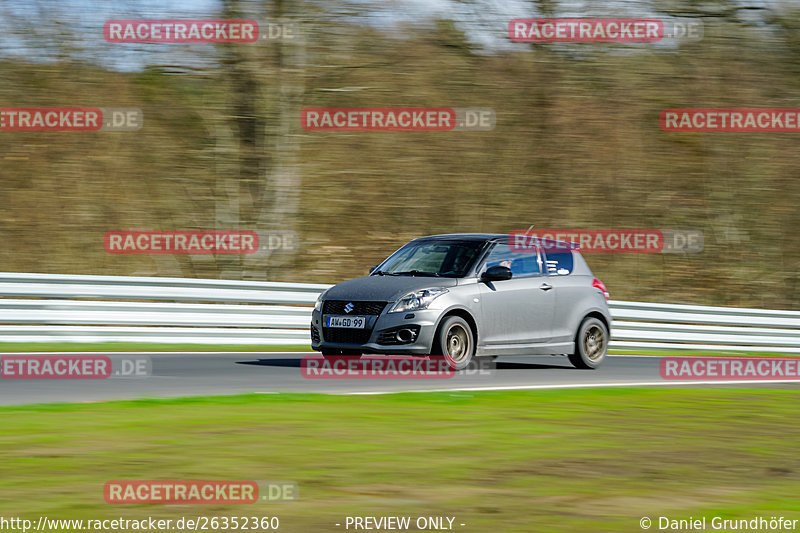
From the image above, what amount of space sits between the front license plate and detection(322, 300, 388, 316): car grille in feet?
0.18

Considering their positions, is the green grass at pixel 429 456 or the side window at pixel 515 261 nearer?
the green grass at pixel 429 456

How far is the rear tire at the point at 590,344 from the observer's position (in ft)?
49.3

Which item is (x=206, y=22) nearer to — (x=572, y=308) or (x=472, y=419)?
(x=572, y=308)

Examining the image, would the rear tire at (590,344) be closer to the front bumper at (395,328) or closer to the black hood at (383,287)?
the black hood at (383,287)

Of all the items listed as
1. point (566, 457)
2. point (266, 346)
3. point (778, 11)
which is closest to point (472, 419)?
point (566, 457)

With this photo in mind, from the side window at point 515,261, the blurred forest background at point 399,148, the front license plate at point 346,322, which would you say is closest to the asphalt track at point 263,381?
the front license plate at point 346,322

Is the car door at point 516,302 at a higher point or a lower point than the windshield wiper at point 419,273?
lower

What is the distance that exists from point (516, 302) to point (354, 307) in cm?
207

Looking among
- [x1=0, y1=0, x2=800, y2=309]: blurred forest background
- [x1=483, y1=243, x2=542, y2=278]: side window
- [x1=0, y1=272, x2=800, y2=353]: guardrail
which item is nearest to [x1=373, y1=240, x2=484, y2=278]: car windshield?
[x1=483, y1=243, x2=542, y2=278]: side window

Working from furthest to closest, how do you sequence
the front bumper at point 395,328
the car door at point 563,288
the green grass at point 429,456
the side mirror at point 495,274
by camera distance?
the car door at point 563,288
the side mirror at point 495,274
the front bumper at point 395,328
the green grass at point 429,456

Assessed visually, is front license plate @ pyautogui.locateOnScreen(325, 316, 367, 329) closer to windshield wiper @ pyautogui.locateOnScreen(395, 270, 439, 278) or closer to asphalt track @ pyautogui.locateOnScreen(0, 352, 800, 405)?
asphalt track @ pyautogui.locateOnScreen(0, 352, 800, 405)

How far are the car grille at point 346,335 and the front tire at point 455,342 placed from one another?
2.51 ft

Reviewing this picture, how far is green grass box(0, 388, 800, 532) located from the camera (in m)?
5.86

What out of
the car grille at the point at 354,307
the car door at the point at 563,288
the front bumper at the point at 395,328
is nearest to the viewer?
the front bumper at the point at 395,328
